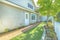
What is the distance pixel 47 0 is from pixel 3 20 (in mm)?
5080

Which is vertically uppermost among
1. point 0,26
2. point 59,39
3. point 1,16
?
point 1,16

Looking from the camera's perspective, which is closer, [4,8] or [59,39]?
[59,39]

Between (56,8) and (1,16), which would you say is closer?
(1,16)

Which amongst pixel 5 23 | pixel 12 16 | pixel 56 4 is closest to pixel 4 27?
pixel 5 23

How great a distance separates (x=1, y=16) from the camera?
10.8 meters

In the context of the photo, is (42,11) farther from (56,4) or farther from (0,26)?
(0,26)

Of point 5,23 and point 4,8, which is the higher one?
point 4,8

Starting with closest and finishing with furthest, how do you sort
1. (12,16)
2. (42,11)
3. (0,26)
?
(0,26) → (12,16) → (42,11)

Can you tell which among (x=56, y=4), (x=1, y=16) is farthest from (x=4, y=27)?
(x=56, y=4)

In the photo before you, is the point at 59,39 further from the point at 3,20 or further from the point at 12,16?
the point at 12,16

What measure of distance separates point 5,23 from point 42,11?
4894mm

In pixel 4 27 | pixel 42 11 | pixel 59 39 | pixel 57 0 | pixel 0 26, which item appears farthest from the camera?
pixel 42 11

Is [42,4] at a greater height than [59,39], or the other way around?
[42,4]

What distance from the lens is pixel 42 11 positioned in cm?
1432
